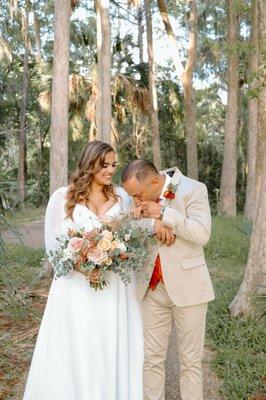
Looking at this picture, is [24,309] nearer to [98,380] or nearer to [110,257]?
[98,380]

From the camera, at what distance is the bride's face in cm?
354

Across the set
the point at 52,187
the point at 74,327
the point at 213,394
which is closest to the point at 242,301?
the point at 213,394

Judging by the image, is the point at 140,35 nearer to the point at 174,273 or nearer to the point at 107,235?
the point at 174,273

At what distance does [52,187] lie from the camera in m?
8.84

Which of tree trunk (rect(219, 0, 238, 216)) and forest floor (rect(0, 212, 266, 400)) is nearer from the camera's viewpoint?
forest floor (rect(0, 212, 266, 400))

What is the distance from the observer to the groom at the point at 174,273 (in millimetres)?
3215

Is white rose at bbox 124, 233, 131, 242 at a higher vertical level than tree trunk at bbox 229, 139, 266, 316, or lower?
higher

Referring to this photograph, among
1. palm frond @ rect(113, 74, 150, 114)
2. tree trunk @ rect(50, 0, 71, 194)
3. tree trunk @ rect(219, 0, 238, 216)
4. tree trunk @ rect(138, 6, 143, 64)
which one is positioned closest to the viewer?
tree trunk @ rect(50, 0, 71, 194)

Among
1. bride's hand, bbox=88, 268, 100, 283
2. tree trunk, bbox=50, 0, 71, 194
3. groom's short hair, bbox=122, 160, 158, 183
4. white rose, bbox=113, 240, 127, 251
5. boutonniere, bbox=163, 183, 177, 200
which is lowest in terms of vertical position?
bride's hand, bbox=88, 268, 100, 283

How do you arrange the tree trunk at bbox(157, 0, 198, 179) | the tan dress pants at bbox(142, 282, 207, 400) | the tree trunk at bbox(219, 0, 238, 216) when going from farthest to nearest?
the tree trunk at bbox(157, 0, 198, 179), the tree trunk at bbox(219, 0, 238, 216), the tan dress pants at bbox(142, 282, 207, 400)

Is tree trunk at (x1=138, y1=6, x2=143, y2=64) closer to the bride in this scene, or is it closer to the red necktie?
the bride

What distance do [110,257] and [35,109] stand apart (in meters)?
27.2

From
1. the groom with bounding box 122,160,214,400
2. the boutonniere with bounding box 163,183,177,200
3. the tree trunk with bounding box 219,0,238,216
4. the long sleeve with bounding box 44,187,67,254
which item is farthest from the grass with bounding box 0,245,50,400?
the tree trunk with bounding box 219,0,238,216

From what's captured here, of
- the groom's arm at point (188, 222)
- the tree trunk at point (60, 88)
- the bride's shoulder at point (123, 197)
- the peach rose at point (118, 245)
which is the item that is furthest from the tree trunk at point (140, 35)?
the peach rose at point (118, 245)
